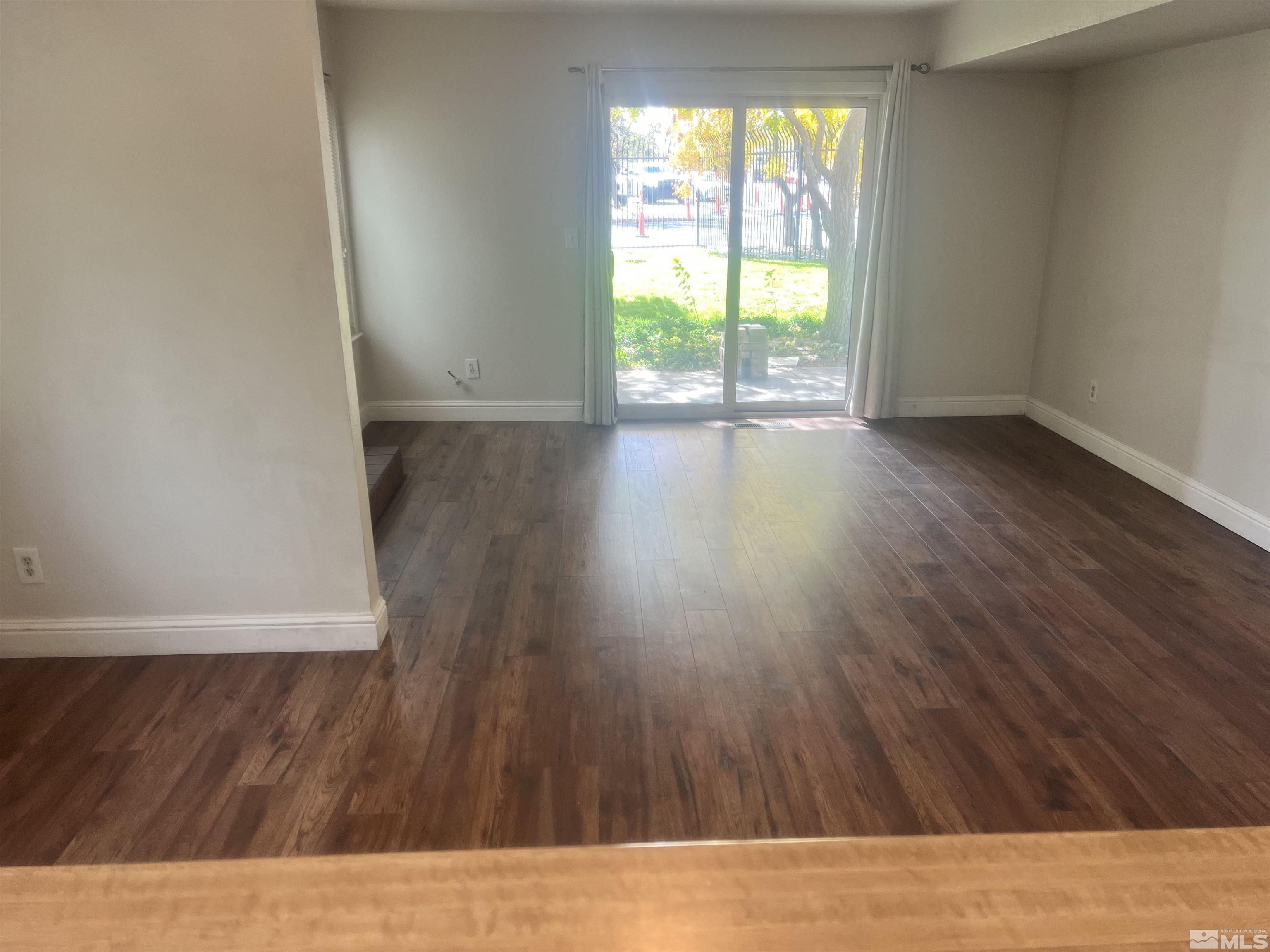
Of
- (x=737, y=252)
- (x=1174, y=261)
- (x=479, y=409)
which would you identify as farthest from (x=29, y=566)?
(x=1174, y=261)

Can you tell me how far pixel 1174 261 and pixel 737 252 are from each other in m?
2.44

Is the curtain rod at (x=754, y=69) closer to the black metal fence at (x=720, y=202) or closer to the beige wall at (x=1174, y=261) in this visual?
the black metal fence at (x=720, y=202)

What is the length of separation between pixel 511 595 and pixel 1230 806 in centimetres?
232

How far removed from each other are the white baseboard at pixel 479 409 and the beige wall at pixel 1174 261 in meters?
3.19

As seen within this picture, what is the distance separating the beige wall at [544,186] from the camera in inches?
203

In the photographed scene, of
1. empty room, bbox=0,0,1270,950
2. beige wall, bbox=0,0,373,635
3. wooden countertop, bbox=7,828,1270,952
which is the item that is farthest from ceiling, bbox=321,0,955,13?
wooden countertop, bbox=7,828,1270,952

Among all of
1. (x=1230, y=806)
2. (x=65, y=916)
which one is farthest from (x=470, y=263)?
(x=65, y=916)

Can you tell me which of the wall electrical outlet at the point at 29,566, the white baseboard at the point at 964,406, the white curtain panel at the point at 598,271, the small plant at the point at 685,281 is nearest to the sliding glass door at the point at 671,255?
the small plant at the point at 685,281

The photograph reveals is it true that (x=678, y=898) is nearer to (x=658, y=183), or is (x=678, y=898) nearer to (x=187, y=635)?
(x=187, y=635)

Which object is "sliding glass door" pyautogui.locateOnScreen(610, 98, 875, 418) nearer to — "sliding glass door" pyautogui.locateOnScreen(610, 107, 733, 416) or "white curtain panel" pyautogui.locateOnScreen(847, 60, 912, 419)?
"sliding glass door" pyautogui.locateOnScreen(610, 107, 733, 416)

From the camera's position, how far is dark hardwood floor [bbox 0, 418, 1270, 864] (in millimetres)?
2154

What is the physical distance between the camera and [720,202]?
5.55 metres

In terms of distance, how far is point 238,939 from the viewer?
1.31 ft

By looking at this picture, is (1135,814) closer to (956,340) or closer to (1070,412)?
(1070,412)
